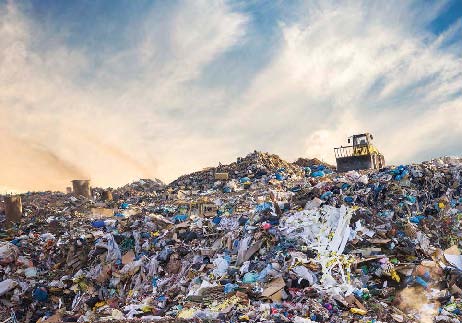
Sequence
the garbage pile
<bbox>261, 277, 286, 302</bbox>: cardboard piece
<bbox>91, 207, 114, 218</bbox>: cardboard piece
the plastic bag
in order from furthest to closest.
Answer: the garbage pile < <bbox>91, 207, 114, 218</bbox>: cardboard piece < the plastic bag < <bbox>261, 277, 286, 302</bbox>: cardboard piece

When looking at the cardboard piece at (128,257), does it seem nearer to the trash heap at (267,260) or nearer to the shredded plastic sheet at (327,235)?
the trash heap at (267,260)

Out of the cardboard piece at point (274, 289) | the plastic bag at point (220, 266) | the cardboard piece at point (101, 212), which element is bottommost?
the cardboard piece at point (274, 289)

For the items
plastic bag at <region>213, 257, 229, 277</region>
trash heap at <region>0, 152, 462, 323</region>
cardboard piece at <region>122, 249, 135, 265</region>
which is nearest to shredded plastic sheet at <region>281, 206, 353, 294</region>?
trash heap at <region>0, 152, 462, 323</region>

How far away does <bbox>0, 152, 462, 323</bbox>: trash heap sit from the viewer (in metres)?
6.77

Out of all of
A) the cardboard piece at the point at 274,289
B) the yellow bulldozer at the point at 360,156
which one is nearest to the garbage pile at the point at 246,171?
the yellow bulldozer at the point at 360,156

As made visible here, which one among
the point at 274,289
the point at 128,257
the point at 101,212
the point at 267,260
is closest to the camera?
the point at 274,289

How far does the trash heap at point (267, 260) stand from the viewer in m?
6.77

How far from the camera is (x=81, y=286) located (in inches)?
368

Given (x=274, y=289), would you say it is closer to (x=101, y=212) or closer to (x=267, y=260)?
(x=267, y=260)

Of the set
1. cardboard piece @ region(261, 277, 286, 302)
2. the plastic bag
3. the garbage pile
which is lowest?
cardboard piece @ region(261, 277, 286, 302)

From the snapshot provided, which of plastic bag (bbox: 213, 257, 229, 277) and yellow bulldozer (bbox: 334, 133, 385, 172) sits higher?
yellow bulldozer (bbox: 334, 133, 385, 172)

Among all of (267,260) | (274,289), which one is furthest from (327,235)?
(274,289)

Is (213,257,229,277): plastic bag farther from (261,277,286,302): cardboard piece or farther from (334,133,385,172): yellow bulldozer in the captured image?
(334,133,385,172): yellow bulldozer

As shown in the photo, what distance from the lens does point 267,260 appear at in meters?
8.11
